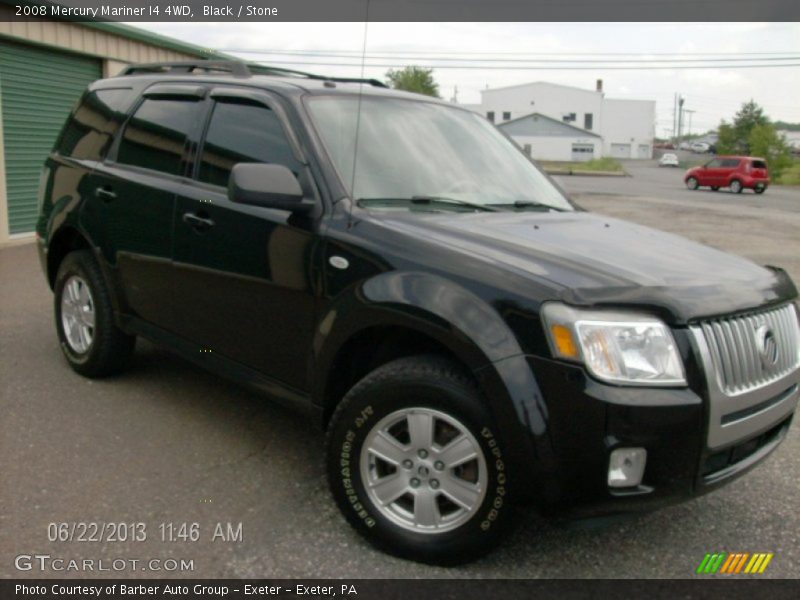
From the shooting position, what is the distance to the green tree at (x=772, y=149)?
59.0m

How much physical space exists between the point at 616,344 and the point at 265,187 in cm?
156

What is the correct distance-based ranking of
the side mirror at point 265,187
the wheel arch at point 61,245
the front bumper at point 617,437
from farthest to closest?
the wheel arch at point 61,245
the side mirror at point 265,187
the front bumper at point 617,437

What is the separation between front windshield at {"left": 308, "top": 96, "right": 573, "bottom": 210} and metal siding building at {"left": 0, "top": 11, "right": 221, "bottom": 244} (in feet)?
27.5

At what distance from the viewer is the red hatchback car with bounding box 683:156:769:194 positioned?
119 feet

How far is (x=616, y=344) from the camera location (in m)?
2.75

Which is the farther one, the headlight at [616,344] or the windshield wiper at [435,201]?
the windshield wiper at [435,201]

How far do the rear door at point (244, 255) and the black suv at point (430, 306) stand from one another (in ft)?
0.04

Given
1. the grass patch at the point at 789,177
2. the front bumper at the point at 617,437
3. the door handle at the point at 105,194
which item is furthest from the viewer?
the grass patch at the point at 789,177

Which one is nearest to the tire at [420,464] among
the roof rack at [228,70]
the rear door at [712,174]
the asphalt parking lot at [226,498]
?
the asphalt parking lot at [226,498]

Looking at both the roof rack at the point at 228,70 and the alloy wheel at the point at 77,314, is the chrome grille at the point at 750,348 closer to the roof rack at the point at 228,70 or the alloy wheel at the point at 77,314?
the roof rack at the point at 228,70

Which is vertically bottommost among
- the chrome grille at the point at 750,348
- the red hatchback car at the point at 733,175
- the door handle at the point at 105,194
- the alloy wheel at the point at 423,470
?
the alloy wheel at the point at 423,470

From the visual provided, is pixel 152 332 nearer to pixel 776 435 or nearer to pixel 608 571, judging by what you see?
pixel 608 571

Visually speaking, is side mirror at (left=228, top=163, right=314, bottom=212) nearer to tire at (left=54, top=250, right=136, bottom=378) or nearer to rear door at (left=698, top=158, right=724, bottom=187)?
tire at (left=54, top=250, right=136, bottom=378)
